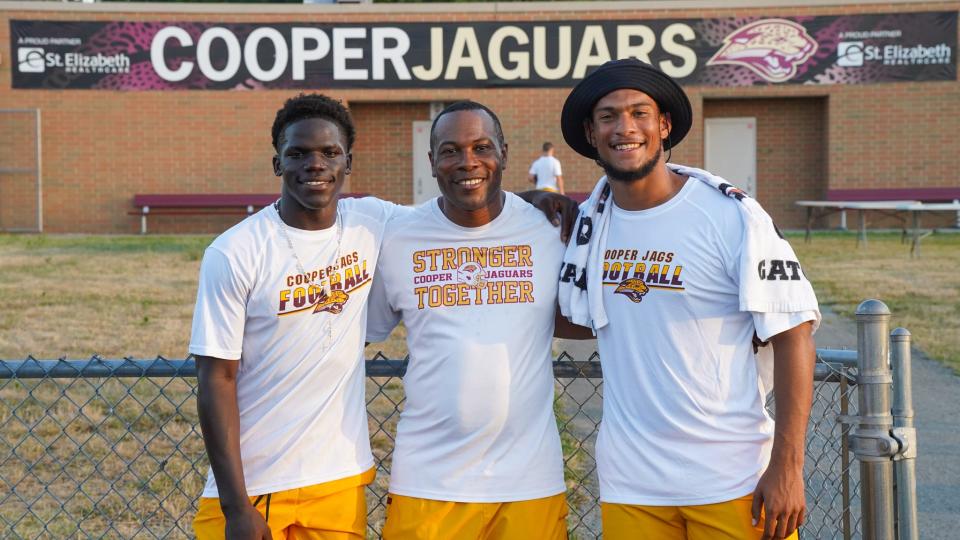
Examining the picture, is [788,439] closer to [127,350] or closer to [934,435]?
[934,435]

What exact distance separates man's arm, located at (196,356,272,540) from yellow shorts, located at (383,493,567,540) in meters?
0.42

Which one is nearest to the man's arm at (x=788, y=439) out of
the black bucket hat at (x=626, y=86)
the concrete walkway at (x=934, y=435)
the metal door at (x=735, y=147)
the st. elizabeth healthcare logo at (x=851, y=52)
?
the black bucket hat at (x=626, y=86)

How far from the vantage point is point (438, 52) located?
2519cm

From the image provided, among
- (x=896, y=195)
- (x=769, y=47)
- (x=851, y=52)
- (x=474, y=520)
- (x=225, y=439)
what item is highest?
(x=769, y=47)

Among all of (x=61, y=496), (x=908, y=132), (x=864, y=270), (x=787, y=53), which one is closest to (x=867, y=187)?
(x=908, y=132)

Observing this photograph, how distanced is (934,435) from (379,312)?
14.9 feet

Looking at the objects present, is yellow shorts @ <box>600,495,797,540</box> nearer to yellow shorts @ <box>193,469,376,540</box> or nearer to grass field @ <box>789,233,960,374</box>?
yellow shorts @ <box>193,469,376,540</box>

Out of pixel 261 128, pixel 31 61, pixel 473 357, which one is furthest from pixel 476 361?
pixel 31 61

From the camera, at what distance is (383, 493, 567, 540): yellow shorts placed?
3.04 m

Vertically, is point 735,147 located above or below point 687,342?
above

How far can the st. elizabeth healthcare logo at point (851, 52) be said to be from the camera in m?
24.9

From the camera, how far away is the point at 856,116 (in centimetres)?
2492

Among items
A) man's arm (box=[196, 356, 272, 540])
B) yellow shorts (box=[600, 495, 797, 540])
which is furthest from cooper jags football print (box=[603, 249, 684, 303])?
man's arm (box=[196, 356, 272, 540])

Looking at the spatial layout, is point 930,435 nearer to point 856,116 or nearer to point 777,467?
point 777,467
